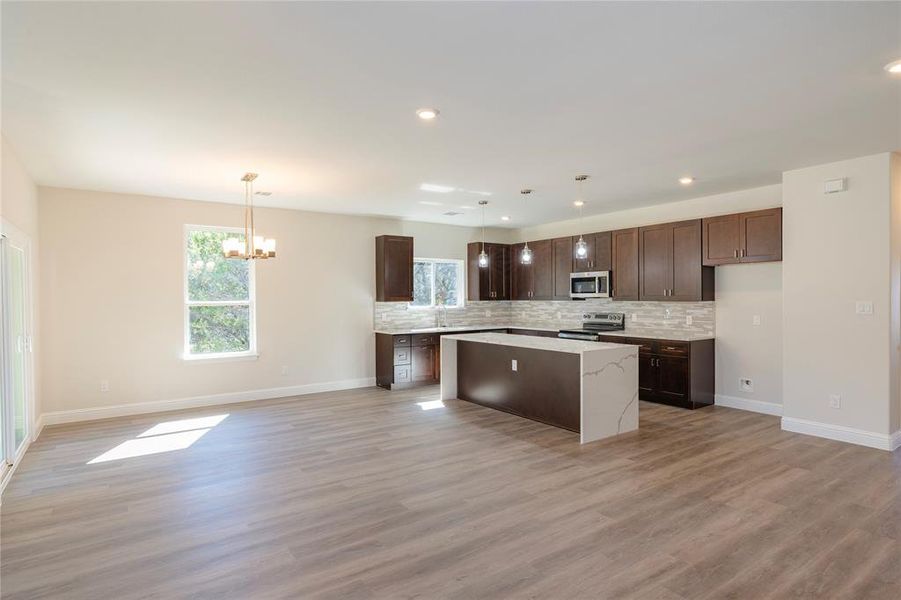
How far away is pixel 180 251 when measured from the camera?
21.5 ft

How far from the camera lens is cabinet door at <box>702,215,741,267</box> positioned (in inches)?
234

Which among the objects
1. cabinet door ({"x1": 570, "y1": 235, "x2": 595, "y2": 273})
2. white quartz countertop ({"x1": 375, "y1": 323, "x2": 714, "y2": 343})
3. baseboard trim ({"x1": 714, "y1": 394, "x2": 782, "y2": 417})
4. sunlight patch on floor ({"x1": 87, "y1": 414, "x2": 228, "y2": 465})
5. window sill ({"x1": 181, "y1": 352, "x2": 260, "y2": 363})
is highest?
cabinet door ({"x1": 570, "y1": 235, "x2": 595, "y2": 273})

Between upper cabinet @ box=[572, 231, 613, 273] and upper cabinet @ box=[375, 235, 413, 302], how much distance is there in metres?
2.72

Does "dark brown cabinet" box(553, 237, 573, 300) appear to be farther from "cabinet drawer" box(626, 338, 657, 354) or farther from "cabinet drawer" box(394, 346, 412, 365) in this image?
"cabinet drawer" box(394, 346, 412, 365)

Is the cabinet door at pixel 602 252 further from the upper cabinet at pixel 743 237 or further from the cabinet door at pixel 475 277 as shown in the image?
the cabinet door at pixel 475 277

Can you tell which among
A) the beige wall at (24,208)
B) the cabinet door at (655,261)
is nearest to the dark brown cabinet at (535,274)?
the cabinet door at (655,261)

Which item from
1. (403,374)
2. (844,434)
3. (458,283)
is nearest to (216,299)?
(403,374)

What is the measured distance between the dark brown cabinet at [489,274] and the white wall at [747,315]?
327cm

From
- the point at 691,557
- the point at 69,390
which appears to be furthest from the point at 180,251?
the point at 691,557

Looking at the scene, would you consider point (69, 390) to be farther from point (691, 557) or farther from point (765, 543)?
point (765, 543)

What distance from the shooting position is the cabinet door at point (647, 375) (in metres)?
6.53

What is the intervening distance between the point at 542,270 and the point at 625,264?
5.62 ft

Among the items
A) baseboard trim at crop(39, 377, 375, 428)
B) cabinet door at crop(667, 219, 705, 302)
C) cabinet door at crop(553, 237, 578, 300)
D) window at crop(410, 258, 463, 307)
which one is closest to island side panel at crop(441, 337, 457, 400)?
baseboard trim at crop(39, 377, 375, 428)

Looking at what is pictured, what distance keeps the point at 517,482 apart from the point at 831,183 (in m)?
4.19
